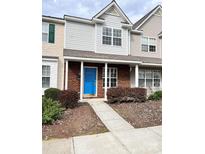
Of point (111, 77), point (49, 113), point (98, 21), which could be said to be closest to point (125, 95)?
point (111, 77)

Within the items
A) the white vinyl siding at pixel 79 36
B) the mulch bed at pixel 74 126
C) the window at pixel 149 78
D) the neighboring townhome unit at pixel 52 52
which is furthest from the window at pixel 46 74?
the window at pixel 149 78

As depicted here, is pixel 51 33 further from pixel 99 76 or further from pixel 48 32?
pixel 99 76

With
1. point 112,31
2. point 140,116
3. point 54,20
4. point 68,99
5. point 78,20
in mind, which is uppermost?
point 78,20

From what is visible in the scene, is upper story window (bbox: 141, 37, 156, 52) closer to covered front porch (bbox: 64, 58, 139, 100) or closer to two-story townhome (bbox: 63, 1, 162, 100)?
two-story townhome (bbox: 63, 1, 162, 100)

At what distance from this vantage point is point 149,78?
1553 centimetres

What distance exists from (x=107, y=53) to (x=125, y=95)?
411 cm

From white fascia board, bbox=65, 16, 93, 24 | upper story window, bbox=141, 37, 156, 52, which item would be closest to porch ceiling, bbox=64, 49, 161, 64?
upper story window, bbox=141, 37, 156, 52

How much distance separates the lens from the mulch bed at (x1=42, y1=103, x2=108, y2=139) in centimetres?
610
